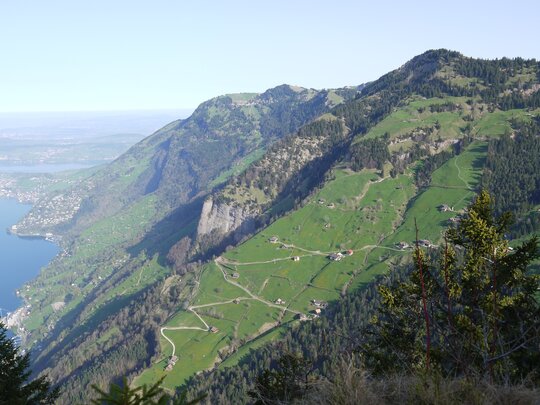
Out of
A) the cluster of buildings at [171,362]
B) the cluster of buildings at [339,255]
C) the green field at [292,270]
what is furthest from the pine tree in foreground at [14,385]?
the cluster of buildings at [339,255]

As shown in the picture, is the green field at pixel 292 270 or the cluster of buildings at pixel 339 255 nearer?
the green field at pixel 292 270

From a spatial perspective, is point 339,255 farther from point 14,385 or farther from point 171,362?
point 14,385

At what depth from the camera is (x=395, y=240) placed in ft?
566

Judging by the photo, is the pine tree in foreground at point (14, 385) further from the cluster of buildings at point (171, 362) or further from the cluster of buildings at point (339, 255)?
the cluster of buildings at point (339, 255)

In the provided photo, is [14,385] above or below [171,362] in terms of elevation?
above

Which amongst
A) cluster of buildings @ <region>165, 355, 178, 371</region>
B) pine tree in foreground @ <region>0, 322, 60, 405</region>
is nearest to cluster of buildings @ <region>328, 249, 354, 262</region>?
cluster of buildings @ <region>165, 355, 178, 371</region>

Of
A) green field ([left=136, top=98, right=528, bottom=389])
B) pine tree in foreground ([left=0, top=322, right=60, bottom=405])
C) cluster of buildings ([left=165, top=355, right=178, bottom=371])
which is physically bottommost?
cluster of buildings ([left=165, top=355, right=178, bottom=371])

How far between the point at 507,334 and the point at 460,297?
2.66 metres

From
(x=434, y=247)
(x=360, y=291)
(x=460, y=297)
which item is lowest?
(x=360, y=291)

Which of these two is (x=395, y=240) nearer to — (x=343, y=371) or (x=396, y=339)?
(x=396, y=339)

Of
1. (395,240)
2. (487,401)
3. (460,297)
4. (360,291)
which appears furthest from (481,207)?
(395,240)

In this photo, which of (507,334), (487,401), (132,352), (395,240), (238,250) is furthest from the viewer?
(238,250)

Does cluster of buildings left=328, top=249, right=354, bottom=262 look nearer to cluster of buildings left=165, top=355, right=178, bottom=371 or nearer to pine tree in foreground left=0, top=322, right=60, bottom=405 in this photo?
cluster of buildings left=165, top=355, right=178, bottom=371

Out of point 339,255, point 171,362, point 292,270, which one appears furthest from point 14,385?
point 339,255
